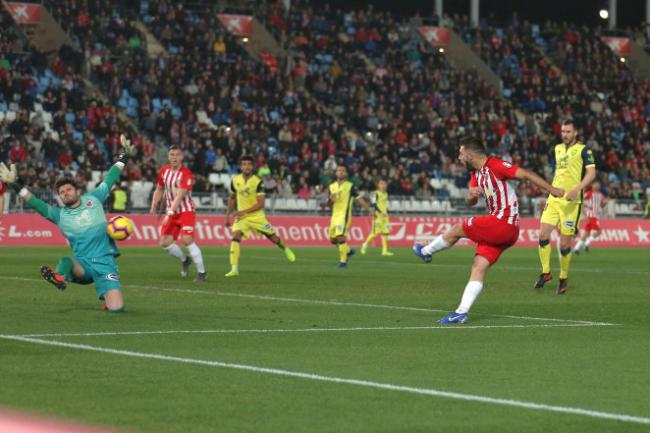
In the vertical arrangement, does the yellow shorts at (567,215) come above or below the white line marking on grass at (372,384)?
above

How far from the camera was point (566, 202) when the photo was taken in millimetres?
19578

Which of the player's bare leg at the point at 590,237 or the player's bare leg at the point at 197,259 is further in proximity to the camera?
the player's bare leg at the point at 590,237

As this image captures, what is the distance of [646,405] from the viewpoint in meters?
8.11

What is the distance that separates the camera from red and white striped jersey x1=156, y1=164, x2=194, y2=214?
71.4 ft

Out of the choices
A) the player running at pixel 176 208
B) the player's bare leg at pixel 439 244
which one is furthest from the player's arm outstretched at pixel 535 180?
the player running at pixel 176 208

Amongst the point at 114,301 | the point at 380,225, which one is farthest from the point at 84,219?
the point at 380,225

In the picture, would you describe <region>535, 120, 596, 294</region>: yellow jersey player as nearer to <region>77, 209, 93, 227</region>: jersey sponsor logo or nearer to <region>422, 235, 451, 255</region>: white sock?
<region>422, 235, 451, 255</region>: white sock

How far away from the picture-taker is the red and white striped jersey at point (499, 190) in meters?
14.1

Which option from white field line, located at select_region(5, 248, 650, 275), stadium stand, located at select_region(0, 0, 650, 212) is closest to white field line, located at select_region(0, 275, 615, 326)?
white field line, located at select_region(5, 248, 650, 275)

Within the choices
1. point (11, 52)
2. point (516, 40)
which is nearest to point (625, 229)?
point (516, 40)

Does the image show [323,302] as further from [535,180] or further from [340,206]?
[340,206]

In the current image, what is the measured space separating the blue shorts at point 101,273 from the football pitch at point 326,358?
0.36 m

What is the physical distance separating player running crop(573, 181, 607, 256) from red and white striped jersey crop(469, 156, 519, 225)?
22309 mm

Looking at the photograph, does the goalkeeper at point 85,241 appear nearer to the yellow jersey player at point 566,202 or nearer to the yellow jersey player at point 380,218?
the yellow jersey player at point 566,202
